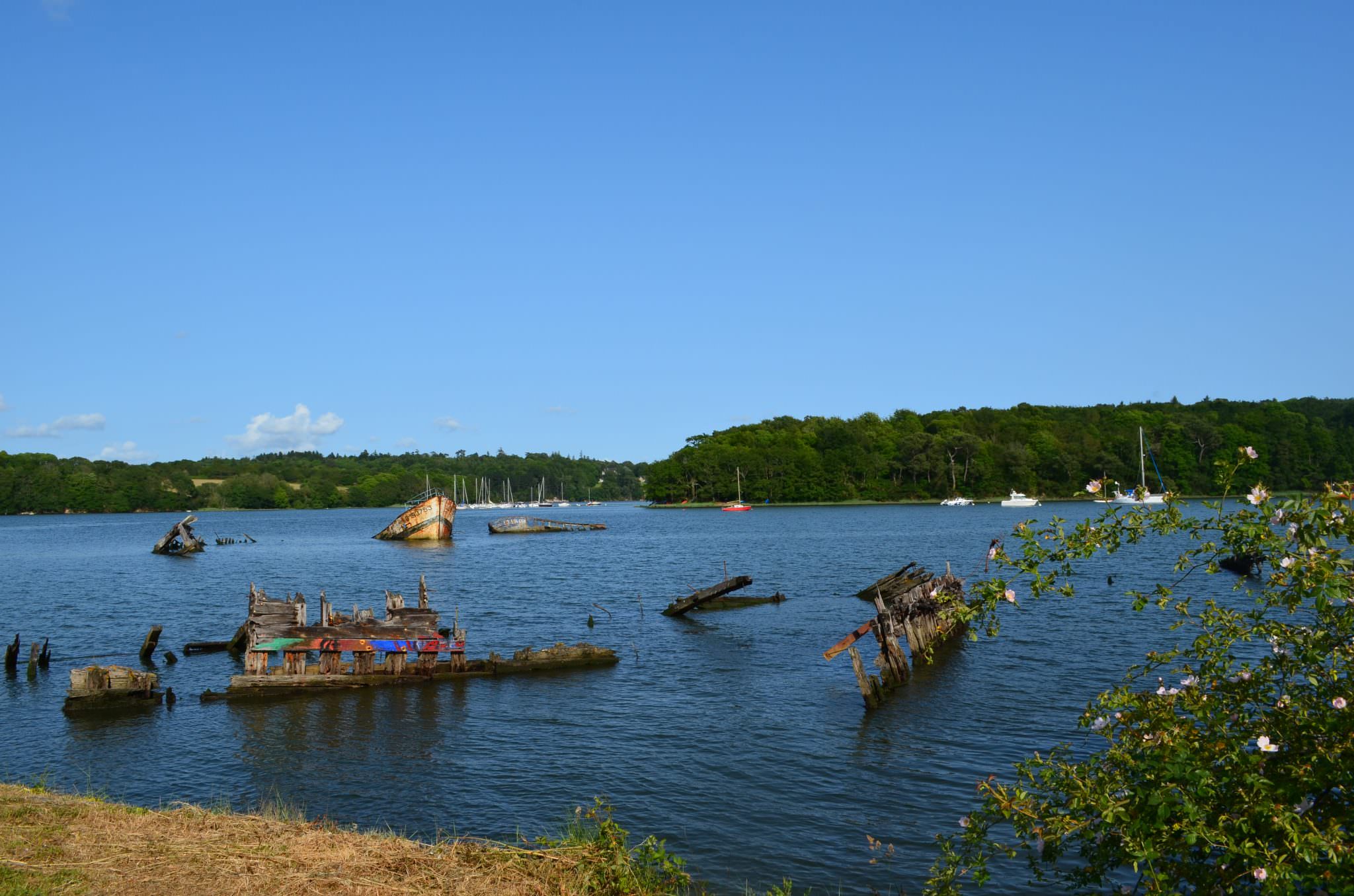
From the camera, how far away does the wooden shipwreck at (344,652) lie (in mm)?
24781

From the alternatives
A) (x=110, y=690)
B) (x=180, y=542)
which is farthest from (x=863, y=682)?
(x=180, y=542)

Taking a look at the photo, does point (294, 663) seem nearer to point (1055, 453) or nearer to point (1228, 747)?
point (1228, 747)

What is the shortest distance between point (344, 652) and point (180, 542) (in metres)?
74.8

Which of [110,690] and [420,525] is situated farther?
[420,525]

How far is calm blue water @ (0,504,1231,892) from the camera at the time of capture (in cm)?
1529

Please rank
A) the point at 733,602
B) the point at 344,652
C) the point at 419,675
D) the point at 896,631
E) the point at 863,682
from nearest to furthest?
the point at 863,682 → the point at 344,652 → the point at 419,675 → the point at 896,631 → the point at 733,602

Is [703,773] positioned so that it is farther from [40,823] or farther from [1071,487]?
[1071,487]

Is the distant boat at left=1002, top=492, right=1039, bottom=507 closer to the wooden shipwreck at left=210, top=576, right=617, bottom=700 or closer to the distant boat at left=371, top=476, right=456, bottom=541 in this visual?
the distant boat at left=371, top=476, right=456, bottom=541

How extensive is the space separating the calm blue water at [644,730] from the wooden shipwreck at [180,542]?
38.7m

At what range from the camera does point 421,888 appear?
9406mm

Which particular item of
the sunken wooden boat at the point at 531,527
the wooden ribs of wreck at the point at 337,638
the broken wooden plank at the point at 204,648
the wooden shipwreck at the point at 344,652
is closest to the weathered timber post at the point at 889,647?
the wooden shipwreck at the point at 344,652

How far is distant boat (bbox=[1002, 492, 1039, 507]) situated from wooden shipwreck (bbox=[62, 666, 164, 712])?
479ft

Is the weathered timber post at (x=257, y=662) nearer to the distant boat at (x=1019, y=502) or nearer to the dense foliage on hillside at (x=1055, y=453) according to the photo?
the distant boat at (x=1019, y=502)

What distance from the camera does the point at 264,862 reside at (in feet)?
32.9
